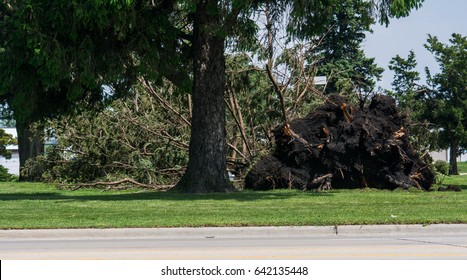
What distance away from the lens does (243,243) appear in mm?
11906

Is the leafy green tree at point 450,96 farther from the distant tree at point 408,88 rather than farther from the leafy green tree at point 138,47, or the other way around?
the leafy green tree at point 138,47

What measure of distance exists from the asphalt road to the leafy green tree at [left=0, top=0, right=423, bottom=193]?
679 centimetres

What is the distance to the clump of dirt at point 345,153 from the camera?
2181 centimetres

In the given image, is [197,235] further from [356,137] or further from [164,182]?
[164,182]

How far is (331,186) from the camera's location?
22297 millimetres

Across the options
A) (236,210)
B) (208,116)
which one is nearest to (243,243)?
(236,210)

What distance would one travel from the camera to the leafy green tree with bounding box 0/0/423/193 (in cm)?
1886

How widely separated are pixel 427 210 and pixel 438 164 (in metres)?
15.8

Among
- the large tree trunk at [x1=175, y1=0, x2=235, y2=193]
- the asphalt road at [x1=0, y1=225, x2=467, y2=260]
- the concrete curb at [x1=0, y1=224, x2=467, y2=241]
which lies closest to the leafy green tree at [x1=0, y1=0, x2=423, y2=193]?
the large tree trunk at [x1=175, y1=0, x2=235, y2=193]

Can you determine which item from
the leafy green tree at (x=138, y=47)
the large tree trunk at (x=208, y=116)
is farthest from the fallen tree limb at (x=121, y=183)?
the large tree trunk at (x=208, y=116)

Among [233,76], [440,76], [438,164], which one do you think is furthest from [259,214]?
[440,76]

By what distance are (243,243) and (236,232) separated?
111 centimetres

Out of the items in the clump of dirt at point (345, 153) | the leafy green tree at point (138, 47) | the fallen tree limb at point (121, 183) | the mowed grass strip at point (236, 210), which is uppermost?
the leafy green tree at point (138, 47)

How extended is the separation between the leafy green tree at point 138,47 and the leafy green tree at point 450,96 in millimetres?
26495
